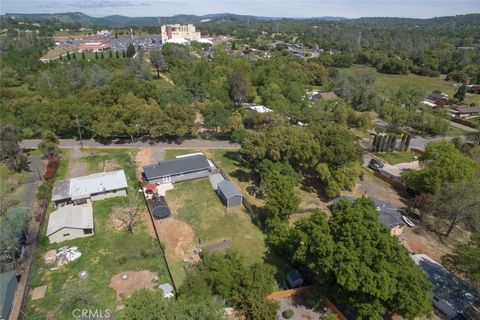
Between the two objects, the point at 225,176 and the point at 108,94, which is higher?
the point at 108,94

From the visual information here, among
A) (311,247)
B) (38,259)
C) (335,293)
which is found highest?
(311,247)

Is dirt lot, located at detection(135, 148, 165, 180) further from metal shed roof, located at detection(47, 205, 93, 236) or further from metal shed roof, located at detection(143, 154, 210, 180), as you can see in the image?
metal shed roof, located at detection(47, 205, 93, 236)

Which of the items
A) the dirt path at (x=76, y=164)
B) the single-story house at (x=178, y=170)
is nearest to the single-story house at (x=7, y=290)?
the single-story house at (x=178, y=170)

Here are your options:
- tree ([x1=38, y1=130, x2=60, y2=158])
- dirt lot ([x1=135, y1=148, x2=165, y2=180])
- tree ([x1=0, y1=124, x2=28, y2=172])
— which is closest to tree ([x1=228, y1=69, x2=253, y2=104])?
dirt lot ([x1=135, y1=148, x2=165, y2=180])

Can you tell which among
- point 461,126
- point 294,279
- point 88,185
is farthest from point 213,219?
point 461,126

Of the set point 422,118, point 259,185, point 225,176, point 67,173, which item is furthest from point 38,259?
point 422,118

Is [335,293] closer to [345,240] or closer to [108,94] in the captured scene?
[345,240]

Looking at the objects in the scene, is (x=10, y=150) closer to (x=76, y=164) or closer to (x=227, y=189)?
(x=76, y=164)
